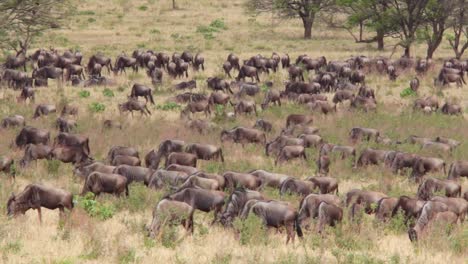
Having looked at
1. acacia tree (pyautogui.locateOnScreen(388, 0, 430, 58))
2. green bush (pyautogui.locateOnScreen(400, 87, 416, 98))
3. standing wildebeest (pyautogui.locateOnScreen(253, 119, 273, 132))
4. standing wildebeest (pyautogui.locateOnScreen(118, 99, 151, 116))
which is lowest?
green bush (pyautogui.locateOnScreen(400, 87, 416, 98))

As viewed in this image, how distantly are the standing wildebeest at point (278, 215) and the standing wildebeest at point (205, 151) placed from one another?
543cm

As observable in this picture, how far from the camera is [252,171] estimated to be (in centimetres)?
1495

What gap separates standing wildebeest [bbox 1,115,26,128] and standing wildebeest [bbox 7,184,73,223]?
8220 millimetres

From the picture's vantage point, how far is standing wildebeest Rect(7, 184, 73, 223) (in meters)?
12.4

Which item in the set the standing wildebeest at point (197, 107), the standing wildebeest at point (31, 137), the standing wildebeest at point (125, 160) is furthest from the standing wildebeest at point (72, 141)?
the standing wildebeest at point (197, 107)

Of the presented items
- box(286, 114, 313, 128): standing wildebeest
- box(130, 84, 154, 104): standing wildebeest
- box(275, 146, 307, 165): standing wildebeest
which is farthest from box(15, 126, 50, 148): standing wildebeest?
box(130, 84, 154, 104): standing wildebeest

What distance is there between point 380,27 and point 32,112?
2162cm

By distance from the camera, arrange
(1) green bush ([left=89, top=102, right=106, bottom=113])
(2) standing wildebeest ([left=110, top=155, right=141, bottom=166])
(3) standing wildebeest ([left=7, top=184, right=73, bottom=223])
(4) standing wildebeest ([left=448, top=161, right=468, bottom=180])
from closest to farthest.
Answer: (3) standing wildebeest ([left=7, top=184, right=73, bottom=223]), (4) standing wildebeest ([left=448, top=161, right=468, bottom=180]), (2) standing wildebeest ([left=110, top=155, right=141, bottom=166]), (1) green bush ([left=89, top=102, right=106, bottom=113])

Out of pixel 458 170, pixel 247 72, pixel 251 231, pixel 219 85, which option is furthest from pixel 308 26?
pixel 251 231

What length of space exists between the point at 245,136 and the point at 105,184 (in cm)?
611

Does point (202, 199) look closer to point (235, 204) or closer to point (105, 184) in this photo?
point (235, 204)

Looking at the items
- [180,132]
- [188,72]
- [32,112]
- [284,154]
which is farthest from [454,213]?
[188,72]

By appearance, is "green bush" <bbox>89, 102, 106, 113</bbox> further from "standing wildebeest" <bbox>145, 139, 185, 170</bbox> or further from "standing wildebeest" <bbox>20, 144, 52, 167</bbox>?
"standing wildebeest" <bbox>20, 144, 52, 167</bbox>

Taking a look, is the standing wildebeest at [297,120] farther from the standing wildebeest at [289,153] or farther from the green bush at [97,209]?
the green bush at [97,209]
